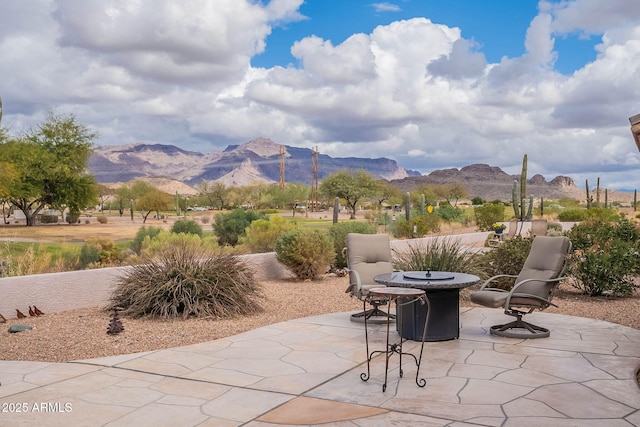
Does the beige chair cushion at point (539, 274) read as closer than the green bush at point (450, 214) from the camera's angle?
Yes

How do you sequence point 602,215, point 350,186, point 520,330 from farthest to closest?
point 350,186, point 602,215, point 520,330

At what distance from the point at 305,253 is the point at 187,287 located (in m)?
4.24

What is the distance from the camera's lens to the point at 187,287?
9586mm

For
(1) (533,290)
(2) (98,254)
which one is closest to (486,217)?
(2) (98,254)

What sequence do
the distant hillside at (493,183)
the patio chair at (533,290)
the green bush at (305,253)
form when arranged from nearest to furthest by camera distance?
the patio chair at (533,290) < the green bush at (305,253) < the distant hillside at (493,183)

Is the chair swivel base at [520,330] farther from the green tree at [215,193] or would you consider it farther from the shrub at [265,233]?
the green tree at [215,193]

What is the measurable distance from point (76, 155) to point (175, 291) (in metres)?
41.1

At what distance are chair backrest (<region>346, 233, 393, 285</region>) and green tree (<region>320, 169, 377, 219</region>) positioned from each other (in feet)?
199

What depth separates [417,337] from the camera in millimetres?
7746

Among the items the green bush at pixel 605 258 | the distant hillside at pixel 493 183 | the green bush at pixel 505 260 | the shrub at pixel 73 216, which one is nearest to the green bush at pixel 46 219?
the shrub at pixel 73 216

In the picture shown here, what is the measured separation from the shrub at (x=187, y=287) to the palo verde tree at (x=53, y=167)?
126 ft

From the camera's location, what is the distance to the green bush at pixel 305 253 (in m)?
13.4

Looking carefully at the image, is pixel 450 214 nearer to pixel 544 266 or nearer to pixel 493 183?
pixel 544 266

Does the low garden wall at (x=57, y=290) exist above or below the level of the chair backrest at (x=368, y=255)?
below
